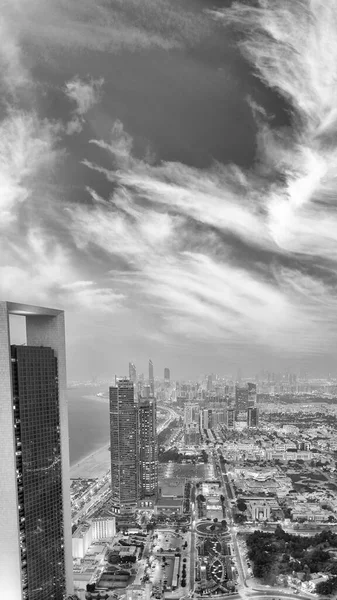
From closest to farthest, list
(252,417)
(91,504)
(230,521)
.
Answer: (230,521)
(91,504)
(252,417)

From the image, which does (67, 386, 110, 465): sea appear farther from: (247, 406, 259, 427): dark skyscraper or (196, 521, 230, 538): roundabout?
(196, 521, 230, 538): roundabout

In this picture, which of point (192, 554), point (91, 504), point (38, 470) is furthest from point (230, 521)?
point (38, 470)

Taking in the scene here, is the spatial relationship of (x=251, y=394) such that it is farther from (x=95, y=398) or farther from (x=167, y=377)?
(x=95, y=398)

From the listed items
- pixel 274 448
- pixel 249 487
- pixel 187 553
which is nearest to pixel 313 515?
pixel 249 487

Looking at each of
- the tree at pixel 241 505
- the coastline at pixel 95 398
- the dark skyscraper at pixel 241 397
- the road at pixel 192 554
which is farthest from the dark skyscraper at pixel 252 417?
the road at pixel 192 554

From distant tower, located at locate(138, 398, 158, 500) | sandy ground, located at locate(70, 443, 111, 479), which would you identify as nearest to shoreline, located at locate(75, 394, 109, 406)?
sandy ground, located at locate(70, 443, 111, 479)

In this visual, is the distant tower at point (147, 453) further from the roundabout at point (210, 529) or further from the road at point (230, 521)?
the road at point (230, 521)
